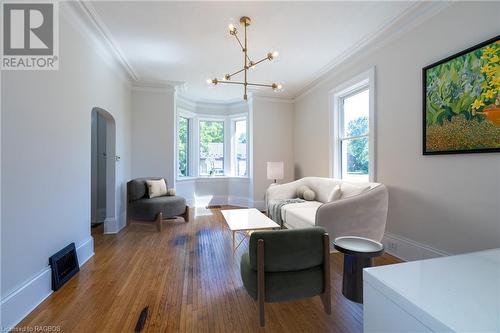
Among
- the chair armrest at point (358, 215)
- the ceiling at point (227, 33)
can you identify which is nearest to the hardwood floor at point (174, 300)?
the chair armrest at point (358, 215)

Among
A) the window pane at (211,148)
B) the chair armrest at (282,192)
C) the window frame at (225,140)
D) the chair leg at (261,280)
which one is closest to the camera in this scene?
the chair leg at (261,280)

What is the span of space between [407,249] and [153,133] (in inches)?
183

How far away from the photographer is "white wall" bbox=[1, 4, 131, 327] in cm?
161

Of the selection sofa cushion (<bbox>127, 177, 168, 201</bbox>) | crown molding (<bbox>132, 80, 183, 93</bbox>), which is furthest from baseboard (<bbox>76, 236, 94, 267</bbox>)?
crown molding (<bbox>132, 80, 183, 93</bbox>)

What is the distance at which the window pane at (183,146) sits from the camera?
5719mm

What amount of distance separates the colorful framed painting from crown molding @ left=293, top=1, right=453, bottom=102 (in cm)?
55

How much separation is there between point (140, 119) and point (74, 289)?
3.42 m

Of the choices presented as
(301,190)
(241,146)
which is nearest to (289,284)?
(301,190)

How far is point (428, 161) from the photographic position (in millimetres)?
2395

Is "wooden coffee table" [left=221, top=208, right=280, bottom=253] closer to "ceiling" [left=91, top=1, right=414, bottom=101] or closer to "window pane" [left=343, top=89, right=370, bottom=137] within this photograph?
"window pane" [left=343, top=89, right=370, bottom=137]

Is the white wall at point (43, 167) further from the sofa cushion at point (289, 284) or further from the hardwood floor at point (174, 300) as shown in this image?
the sofa cushion at point (289, 284)

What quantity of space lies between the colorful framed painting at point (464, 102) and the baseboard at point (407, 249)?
0.99m

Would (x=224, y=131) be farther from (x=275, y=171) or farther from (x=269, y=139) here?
(x=275, y=171)

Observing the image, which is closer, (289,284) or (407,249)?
(289,284)
